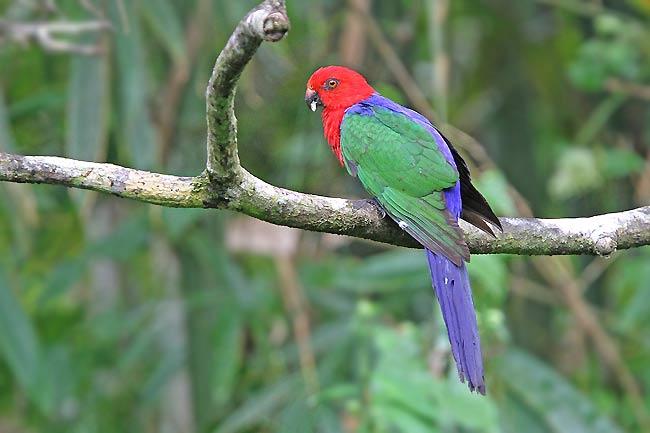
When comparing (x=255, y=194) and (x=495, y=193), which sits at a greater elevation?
(x=495, y=193)

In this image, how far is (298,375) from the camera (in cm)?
468

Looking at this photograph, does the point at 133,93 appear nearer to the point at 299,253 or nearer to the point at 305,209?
the point at 299,253

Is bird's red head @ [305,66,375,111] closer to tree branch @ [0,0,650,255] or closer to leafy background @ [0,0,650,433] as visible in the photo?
leafy background @ [0,0,650,433]

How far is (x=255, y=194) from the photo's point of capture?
238 cm

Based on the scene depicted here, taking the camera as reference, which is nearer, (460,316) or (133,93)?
(460,316)

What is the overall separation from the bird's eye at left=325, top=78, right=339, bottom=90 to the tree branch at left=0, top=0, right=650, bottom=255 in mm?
970

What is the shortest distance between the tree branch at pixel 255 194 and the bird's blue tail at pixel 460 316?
0.11 m

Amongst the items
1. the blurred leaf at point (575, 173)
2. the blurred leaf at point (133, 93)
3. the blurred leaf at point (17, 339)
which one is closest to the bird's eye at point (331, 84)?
the blurred leaf at point (133, 93)

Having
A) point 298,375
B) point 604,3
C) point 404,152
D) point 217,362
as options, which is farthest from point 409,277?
point 604,3

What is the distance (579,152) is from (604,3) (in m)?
1.39

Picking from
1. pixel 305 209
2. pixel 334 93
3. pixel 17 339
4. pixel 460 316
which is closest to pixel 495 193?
pixel 334 93

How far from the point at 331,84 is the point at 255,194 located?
4.66 feet

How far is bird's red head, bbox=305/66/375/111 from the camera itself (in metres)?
3.67

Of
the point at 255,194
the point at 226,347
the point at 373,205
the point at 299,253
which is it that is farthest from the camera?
the point at 299,253
